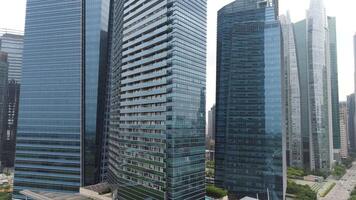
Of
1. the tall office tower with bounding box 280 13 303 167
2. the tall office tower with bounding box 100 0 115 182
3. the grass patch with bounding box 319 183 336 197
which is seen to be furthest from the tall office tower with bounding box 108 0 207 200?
the tall office tower with bounding box 280 13 303 167

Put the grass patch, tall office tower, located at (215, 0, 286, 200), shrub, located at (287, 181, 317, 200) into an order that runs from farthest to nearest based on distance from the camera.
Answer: the grass patch
tall office tower, located at (215, 0, 286, 200)
shrub, located at (287, 181, 317, 200)

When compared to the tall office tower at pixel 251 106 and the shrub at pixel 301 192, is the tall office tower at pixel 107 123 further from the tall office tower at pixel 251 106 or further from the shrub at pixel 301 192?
the shrub at pixel 301 192

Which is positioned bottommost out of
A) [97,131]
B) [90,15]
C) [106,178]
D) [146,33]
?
[106,178]

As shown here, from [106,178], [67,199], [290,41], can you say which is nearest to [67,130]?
[106,178]

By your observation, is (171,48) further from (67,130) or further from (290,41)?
(290,41)

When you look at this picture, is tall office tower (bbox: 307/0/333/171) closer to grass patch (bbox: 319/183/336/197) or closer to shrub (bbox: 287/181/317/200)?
grass patch (bbox: 319/183/336/197)

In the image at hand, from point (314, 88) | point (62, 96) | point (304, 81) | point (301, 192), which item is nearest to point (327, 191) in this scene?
point (301, 192)

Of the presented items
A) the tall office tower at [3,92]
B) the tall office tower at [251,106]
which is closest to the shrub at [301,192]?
the tall office tower at [251,106]

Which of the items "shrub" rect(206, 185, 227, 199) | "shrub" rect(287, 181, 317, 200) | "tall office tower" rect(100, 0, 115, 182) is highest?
"tall office tower" rect(100, 0, 115, 182)
